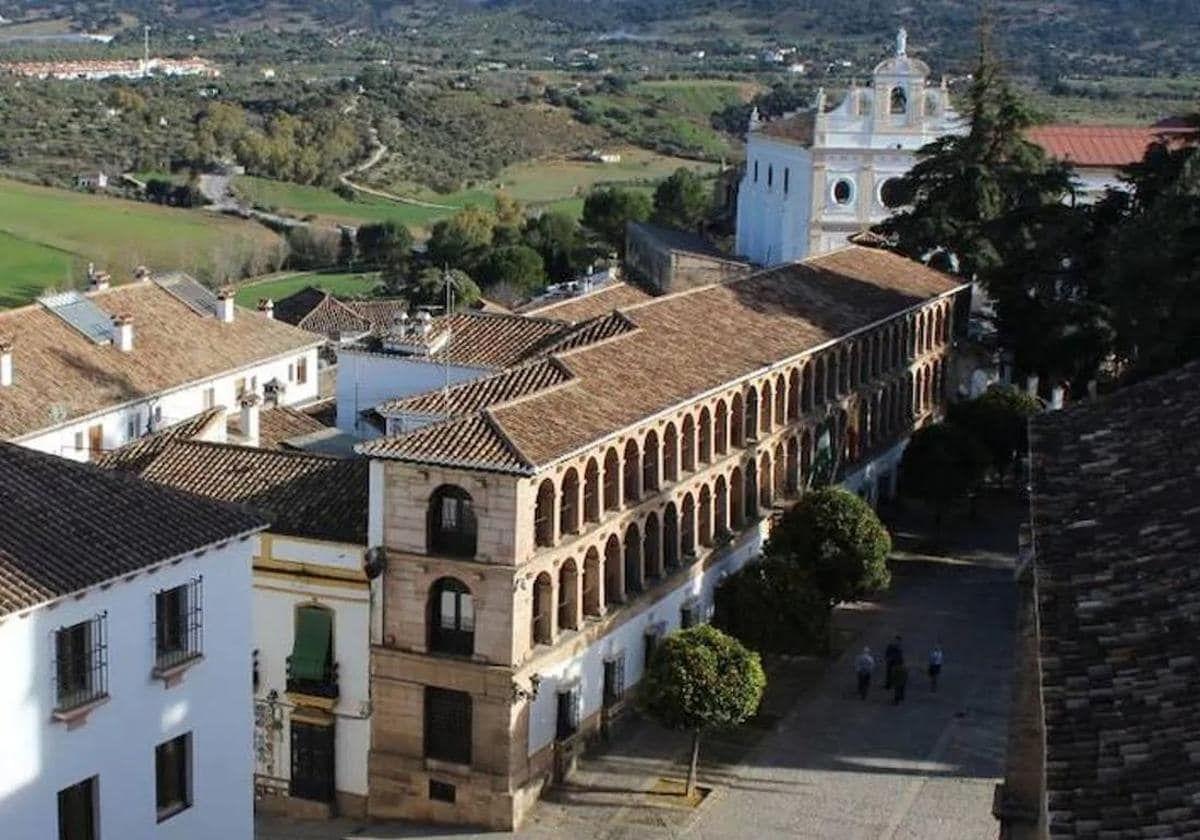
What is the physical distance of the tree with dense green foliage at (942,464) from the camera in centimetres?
4966

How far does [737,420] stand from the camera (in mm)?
42281

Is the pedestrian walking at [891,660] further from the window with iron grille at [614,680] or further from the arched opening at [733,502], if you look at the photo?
the window with iron grille at [614,680]

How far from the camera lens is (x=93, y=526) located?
915 inches

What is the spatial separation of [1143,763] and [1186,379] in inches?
392

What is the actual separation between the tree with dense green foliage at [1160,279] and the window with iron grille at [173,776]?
79.3ft

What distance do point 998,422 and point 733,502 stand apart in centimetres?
1231

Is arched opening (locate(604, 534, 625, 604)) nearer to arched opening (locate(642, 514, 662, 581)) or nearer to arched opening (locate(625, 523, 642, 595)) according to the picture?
arched opening (locate(625, 523, 642, 595))

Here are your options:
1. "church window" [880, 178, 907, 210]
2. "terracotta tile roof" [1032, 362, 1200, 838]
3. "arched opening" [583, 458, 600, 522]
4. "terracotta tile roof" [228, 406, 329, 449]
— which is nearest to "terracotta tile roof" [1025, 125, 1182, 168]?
"church window" [880, 178, 907, 210]

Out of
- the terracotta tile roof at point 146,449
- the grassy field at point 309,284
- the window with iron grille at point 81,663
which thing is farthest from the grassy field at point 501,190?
the window with iron grille at point 81,663

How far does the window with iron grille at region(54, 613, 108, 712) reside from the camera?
22.1 metres

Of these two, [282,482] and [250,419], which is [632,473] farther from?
[250,419]

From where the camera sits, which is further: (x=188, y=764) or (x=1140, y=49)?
(x=1140, y=49)

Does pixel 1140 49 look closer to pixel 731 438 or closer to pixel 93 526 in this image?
pixel 731 438

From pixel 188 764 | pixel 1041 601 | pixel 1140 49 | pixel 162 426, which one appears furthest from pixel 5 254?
pixel 1140 49
